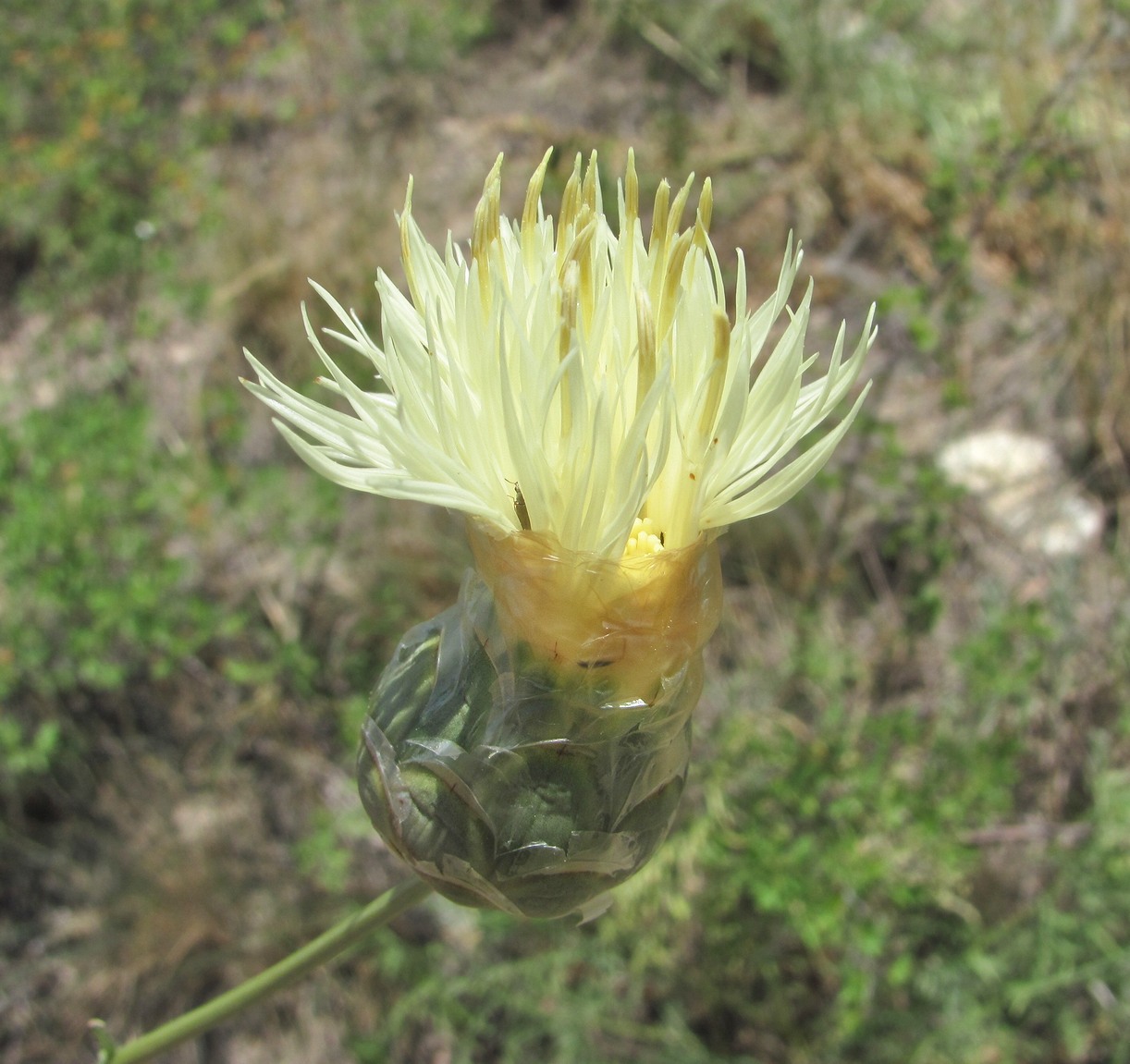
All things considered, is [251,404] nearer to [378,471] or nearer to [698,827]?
[698,827]

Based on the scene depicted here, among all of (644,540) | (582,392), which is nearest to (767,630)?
(644,540)

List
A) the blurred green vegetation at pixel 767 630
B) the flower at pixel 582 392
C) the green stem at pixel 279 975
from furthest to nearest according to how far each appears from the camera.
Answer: the blurred green vegetation at pixel 767 630 < the green stem at pixel 279 975 < the flower at pixel 582 392

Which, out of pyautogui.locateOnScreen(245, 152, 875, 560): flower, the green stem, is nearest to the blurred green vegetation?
the green stem

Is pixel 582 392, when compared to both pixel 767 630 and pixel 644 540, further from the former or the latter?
pixel 767 630

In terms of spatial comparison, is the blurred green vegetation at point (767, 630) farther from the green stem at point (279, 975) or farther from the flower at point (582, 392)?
the flower at point (582, 392)

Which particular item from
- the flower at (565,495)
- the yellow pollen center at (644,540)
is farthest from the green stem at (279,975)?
the yellow pollen center at (644,540)

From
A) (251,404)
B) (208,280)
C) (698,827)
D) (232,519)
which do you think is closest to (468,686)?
(698,827)
